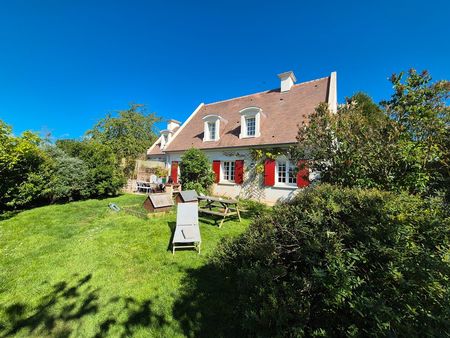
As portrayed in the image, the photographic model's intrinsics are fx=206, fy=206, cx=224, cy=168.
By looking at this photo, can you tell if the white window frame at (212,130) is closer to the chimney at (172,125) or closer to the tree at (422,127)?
the chimney at (172,125)

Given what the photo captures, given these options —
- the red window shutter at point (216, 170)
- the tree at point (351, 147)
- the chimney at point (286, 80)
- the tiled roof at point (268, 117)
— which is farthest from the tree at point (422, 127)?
the chimney at point (286, 80)

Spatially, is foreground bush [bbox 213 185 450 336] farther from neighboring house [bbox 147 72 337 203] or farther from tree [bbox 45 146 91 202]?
tree [bbox 45 146 91 202]

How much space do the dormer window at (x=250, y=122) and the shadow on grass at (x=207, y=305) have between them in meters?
9.79

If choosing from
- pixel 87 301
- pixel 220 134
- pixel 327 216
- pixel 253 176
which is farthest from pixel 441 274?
pixel 220 134

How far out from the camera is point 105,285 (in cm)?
357

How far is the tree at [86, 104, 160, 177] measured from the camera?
24.2m

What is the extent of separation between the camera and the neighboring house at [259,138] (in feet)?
36.9

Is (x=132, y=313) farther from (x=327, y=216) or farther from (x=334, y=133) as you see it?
→ (x=334, y=133)

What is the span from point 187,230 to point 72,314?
2.63m

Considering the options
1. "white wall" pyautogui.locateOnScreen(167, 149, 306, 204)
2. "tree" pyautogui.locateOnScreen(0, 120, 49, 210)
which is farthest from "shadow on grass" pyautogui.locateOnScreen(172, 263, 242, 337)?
"tree" pyautogui.locateOnScreen(0, 120, 49, 210)

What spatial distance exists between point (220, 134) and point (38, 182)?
33.0ft

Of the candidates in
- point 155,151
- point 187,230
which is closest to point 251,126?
point 187,230

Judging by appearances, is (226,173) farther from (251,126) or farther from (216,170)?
(251,126)

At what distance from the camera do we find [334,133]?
5570mm
